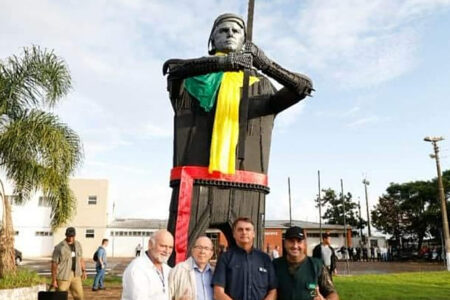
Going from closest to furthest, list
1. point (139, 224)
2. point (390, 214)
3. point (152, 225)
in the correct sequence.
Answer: point (390, 214) < point (139, 224) < point (152, 225)

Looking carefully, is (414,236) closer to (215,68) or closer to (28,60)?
(28,60)

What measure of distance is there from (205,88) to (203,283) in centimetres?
236

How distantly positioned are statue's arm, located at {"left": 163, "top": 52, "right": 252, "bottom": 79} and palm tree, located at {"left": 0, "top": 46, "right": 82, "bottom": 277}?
5.55 m

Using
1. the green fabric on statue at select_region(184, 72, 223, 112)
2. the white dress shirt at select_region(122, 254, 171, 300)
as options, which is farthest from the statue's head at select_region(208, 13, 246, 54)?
the white dress shirt at select_region(122, 254, 171, 300)

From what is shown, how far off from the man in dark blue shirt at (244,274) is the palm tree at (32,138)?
7.16 metres

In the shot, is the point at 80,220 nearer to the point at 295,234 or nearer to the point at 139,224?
the point at 139,224

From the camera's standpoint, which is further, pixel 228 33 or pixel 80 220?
pixel 80 220

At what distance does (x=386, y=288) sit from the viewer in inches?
445

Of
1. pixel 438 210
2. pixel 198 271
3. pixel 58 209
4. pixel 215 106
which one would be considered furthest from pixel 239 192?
pixel 438 210

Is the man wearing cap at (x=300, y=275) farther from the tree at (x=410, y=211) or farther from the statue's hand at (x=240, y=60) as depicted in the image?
the tree at (x=410, y=211)

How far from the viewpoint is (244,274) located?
127 inches

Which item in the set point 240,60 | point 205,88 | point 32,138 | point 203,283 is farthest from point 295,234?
point 32,138

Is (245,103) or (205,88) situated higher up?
(205,88)

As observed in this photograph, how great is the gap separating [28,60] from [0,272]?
457cm
